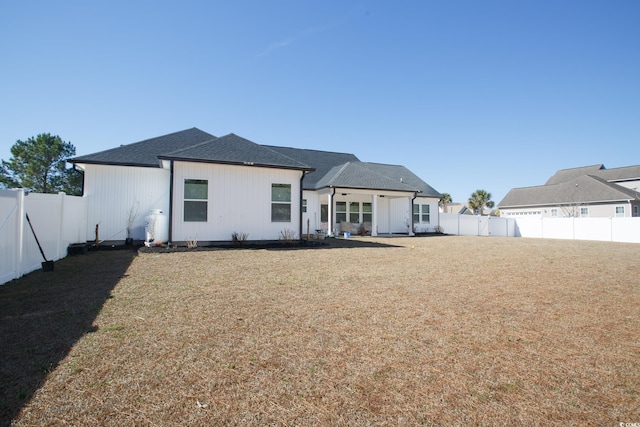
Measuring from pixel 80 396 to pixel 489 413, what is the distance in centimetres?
302

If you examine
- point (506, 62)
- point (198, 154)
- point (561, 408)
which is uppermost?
point (506, 62)

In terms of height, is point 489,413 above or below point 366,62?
below

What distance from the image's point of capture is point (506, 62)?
1529 cm

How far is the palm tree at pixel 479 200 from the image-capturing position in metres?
46.9

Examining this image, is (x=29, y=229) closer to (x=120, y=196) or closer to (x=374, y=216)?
(x=120, y=196)

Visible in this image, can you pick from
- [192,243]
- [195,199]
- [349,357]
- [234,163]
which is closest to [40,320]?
[349,357]

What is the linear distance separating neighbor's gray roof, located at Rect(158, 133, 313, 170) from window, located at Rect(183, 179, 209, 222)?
3.10 feet

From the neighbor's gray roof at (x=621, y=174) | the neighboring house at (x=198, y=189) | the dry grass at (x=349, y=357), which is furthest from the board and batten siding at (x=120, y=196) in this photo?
the neighbor's gray roof at (x=621, y=174)

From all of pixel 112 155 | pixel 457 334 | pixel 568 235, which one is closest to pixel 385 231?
pixel 568 235

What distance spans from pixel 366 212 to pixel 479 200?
112ft

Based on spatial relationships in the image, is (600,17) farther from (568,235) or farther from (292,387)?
(292,387)

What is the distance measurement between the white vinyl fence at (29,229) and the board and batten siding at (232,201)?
325cm

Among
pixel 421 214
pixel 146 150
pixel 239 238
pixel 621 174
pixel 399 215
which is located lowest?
pixel 239 238

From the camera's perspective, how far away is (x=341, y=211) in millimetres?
20734
